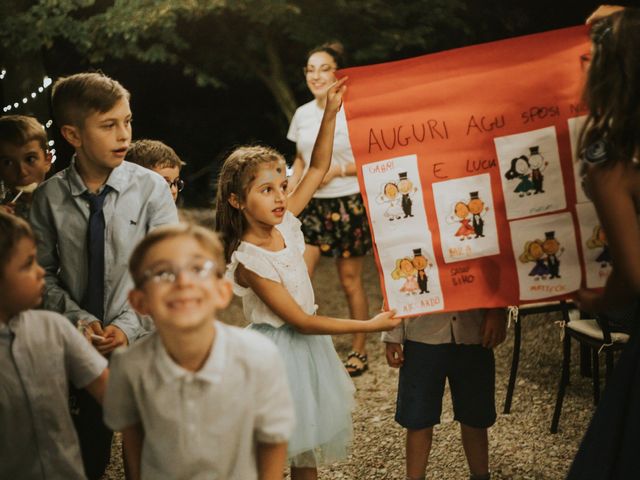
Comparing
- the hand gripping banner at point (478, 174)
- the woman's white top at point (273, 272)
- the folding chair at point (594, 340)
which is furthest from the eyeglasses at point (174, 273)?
the folding chair at point (594, 340)

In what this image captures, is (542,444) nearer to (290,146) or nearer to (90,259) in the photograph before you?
(90,259)

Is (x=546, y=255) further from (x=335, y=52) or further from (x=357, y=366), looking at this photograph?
(x=335, y=52)

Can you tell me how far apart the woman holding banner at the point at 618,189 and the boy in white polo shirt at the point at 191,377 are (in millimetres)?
1020

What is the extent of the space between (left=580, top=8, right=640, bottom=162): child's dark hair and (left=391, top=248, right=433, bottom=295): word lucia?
2.60ft

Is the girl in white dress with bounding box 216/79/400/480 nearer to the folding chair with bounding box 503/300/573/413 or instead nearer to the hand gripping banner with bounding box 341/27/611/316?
the hand gripping banner with bounding box 341/27/611/316

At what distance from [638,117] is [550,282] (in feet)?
2.39

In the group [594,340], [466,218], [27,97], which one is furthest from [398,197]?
[27,97]

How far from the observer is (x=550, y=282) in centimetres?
260

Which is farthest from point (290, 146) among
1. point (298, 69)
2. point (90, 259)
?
point (90, 259)

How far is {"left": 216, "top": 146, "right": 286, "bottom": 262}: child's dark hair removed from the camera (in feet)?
Result: 9.00

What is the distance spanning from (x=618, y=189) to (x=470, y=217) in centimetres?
67

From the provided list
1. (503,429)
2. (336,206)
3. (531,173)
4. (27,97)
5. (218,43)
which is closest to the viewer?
(531,173)

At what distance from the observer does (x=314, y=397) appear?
2.78 metres

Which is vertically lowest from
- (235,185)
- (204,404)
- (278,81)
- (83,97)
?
(204,404)
